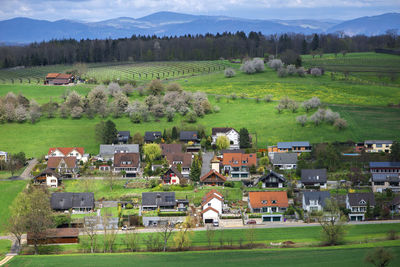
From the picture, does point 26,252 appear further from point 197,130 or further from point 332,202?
point 197,130

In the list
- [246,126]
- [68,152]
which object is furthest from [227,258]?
[246,126]

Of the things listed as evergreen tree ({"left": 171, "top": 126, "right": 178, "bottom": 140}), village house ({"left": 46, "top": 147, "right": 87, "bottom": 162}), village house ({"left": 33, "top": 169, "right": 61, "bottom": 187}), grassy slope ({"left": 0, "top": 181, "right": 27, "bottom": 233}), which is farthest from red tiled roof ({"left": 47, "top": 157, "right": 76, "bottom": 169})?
evergreen tree ({"left": 171, "top": 126, "right": 178, "bottom": 140})

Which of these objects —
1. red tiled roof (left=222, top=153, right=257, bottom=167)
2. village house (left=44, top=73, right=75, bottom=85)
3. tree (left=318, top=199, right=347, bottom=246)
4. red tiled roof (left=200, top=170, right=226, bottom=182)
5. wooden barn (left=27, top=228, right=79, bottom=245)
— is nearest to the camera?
tree (left=318, top=199, right=347, bottom=246)

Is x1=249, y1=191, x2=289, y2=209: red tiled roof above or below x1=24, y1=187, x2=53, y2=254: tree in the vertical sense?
below

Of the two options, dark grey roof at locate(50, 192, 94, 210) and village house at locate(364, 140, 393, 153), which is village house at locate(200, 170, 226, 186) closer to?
dark grey roof at locate(50, 192, 94, 210)

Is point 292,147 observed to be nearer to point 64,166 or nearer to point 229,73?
point 64,166

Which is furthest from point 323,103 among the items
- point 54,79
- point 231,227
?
point 54,79
